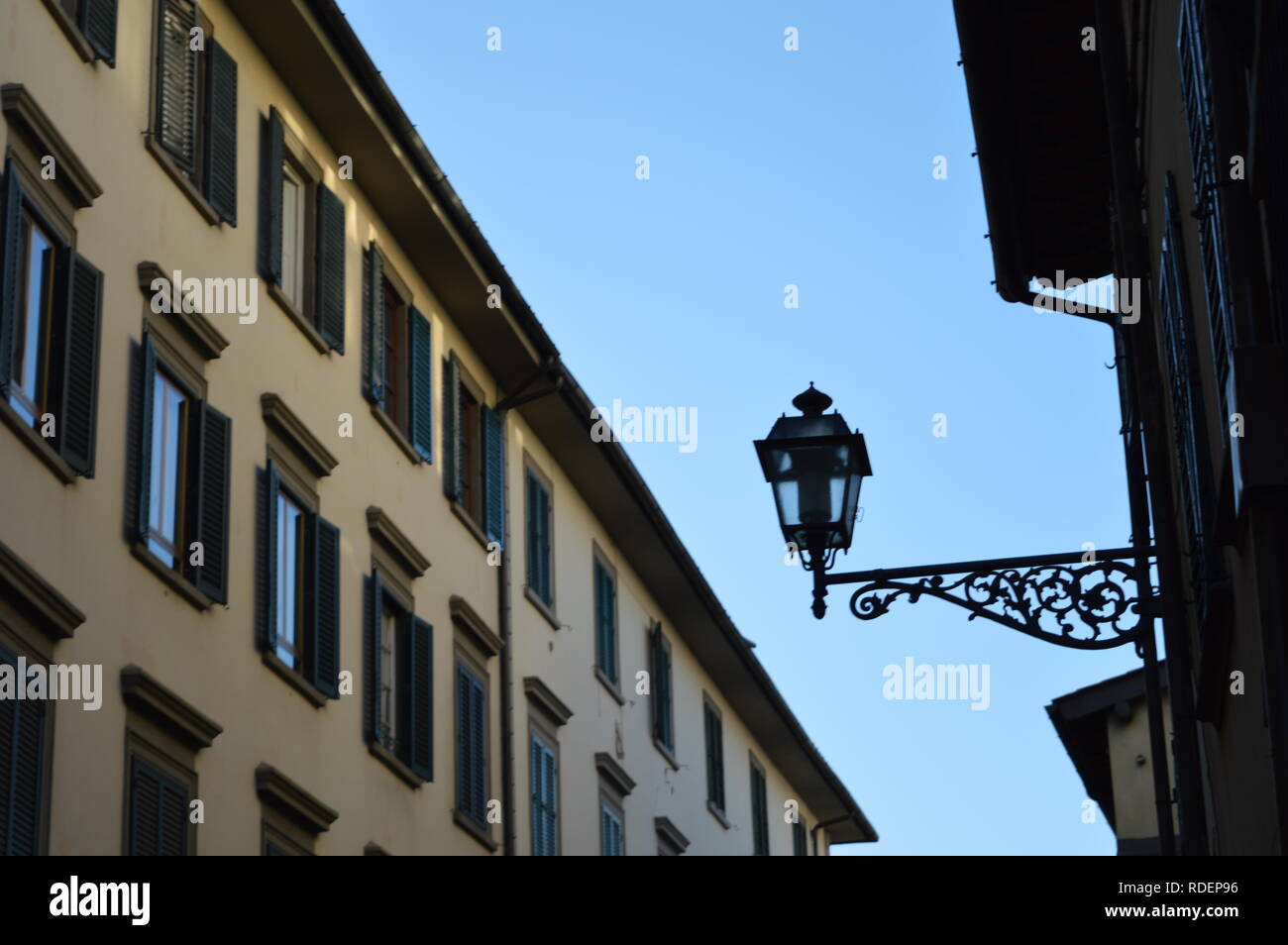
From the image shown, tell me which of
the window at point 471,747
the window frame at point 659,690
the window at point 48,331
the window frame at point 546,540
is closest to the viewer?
the window at point 48,331

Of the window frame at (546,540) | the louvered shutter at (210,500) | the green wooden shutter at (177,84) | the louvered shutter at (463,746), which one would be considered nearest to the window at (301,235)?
the green wooden shutter at (177,84)

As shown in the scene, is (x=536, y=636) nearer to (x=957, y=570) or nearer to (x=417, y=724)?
(x=417, y=724)

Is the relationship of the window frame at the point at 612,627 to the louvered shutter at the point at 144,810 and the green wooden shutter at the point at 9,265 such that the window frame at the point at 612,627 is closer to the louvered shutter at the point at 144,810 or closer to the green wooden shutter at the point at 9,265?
the louvered shutter at the point at 144,810

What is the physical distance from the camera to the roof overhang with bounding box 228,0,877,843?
62.5 feet

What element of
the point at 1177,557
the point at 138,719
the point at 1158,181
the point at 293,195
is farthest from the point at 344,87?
the point at 1177,557

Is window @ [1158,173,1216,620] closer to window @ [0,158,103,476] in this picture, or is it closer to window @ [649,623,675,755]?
window @ [0,158,103,476]

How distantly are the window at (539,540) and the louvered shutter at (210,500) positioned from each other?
29.1 feet

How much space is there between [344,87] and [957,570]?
11062mm

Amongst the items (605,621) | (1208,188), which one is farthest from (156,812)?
(605,621)

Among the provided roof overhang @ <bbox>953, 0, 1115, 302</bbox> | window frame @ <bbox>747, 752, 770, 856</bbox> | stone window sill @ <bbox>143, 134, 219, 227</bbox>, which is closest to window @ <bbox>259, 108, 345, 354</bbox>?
stone window sill @ <bbox>143, 134, 219, 227</bbox>

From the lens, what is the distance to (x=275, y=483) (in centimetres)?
1752

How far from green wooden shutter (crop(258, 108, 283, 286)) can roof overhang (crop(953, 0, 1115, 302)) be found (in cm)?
567

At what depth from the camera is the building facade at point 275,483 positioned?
1369cm
